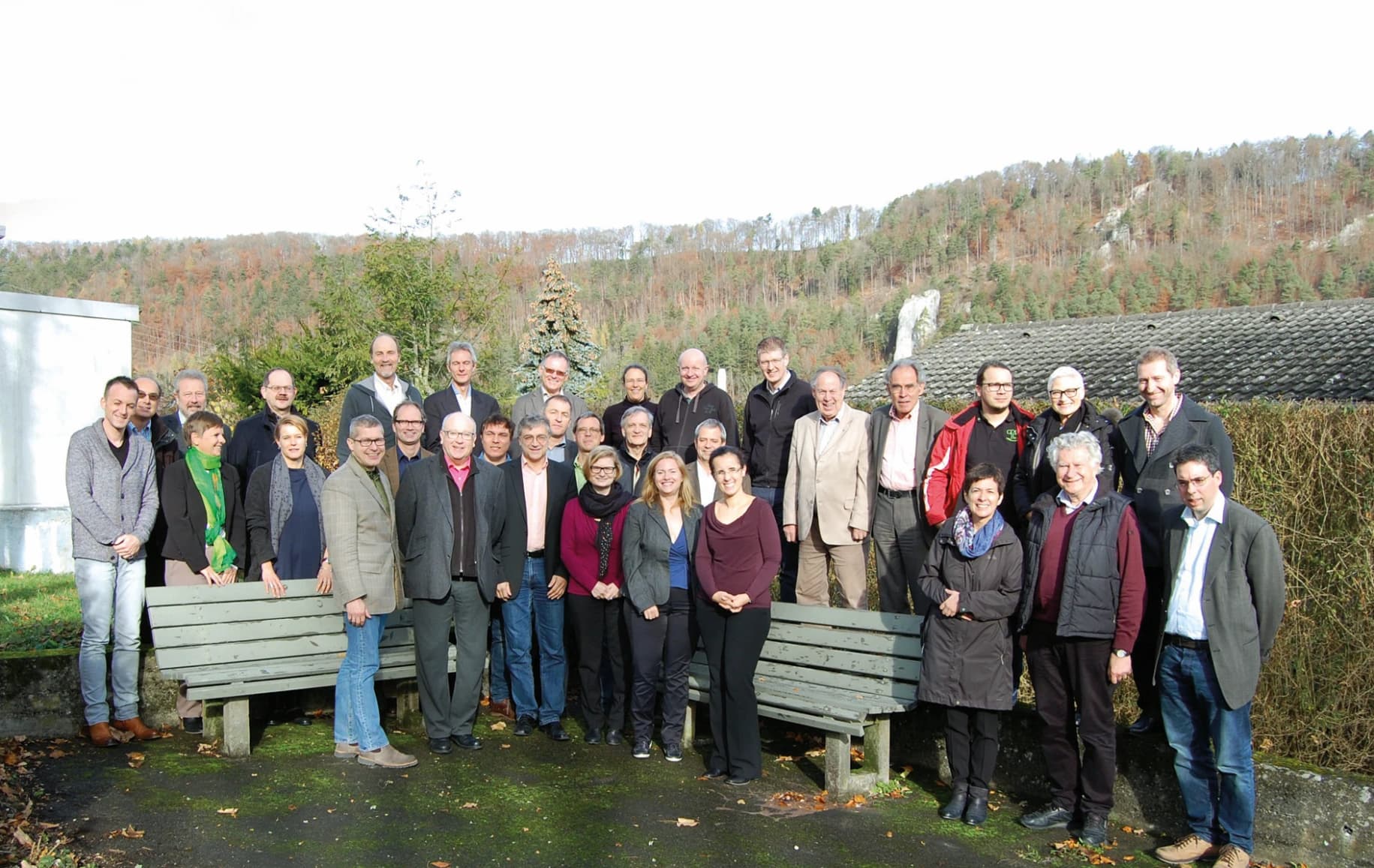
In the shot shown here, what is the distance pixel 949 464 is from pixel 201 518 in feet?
14.6

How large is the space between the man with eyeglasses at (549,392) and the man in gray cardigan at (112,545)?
2499 millimetres

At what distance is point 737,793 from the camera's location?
5.56 m

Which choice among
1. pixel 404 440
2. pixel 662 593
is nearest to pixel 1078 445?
pixel 662 593

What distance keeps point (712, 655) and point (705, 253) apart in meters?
93.5

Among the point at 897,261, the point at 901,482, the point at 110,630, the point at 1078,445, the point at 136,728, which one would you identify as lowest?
the point at 136,728

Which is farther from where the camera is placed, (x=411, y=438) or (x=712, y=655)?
(x=411, y=438)

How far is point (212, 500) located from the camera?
→ 634 centimetres

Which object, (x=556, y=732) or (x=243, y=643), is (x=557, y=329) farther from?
(x=243, y=643)

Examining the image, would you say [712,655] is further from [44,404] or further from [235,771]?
[44,404]

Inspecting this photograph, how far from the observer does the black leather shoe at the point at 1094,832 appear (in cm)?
486

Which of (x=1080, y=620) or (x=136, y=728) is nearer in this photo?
(x=1080, y=620)

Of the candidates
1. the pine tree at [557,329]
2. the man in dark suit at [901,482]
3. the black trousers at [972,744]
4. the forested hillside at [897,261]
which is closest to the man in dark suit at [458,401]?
the man in dark suit at [901,482]

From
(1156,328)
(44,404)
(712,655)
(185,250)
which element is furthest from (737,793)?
(185,250)

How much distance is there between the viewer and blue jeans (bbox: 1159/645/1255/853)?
14.8ft
